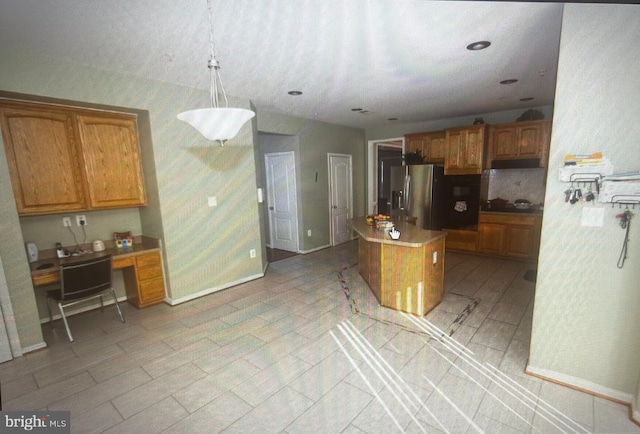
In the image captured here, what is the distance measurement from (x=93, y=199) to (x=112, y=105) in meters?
1.04

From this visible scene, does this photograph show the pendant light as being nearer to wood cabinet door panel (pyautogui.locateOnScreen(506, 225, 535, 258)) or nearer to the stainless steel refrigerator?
the stainless steel refrigerator

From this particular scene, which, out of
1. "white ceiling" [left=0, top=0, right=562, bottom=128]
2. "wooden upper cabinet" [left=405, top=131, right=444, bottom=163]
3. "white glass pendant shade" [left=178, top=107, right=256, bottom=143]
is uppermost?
"white ceiling" [left=0, top=0, right=562, bottom=128]

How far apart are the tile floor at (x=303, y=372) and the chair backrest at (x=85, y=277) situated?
0.46 m

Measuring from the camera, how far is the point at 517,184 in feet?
17.3

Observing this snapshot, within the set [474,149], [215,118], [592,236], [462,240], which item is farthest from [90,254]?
[474,149]

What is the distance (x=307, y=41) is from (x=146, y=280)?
3.17 metres

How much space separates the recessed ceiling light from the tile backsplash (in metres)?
3.43

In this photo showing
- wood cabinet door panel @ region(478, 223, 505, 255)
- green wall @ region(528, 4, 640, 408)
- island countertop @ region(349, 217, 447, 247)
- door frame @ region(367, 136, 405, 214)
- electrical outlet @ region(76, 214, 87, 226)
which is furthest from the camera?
door frame @ region(367, 136, 405, 214)

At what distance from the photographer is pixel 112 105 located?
3.00 meters

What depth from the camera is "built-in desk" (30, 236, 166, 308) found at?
130 inches

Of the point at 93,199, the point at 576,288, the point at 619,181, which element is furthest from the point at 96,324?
the point at 619,181

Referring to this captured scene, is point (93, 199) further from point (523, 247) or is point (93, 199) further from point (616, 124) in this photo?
point (523, 247)

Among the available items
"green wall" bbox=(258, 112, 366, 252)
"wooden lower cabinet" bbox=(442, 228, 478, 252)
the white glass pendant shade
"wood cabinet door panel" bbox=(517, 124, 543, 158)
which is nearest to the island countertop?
the white glass pendant shade

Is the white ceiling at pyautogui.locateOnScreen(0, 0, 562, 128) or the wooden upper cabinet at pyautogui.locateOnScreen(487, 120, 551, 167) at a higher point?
the white ceiling at pyautogui.locateOnScreen(0, 0, 562, 128)
